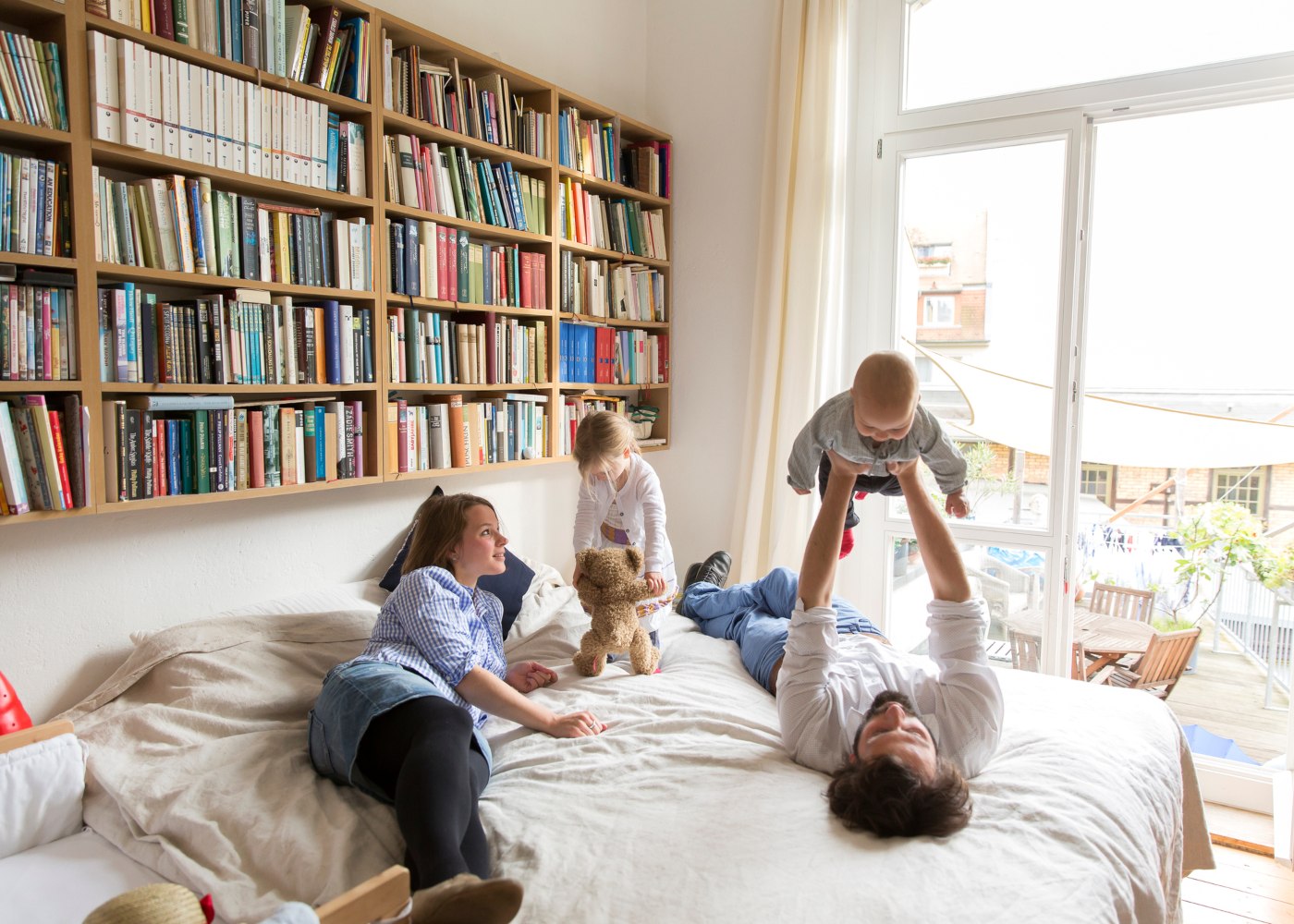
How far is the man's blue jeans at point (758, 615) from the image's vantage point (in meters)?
2.25

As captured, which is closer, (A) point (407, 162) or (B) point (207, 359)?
(B) point (207, 359)

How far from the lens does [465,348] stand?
2688mm

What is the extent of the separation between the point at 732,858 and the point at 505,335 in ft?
6.36

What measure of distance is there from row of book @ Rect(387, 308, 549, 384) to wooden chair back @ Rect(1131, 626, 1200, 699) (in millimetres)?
2330

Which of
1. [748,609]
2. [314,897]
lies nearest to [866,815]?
[314,897]

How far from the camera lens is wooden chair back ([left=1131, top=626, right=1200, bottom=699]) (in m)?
2.85

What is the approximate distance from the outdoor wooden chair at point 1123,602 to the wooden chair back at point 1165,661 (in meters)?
0.09

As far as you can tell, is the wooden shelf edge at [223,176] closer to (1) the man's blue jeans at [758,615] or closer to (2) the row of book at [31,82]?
(2) the row of book at [31,82]

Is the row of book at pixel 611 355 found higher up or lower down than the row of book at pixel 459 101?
lower down

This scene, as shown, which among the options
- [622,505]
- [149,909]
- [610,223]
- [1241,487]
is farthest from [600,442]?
[1241,487]

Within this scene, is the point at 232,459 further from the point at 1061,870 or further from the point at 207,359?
the point at 1061,870

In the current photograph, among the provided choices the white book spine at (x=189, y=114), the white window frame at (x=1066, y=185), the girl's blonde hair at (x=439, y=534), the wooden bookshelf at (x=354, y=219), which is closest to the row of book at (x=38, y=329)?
the wooden bookshelf at (x=354, y=219)

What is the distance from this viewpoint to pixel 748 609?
100 inches

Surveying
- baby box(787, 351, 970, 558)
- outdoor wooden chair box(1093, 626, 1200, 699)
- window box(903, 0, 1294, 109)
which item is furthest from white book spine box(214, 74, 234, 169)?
outdoor wooden chair box(1093, 626, 1200, 699)
